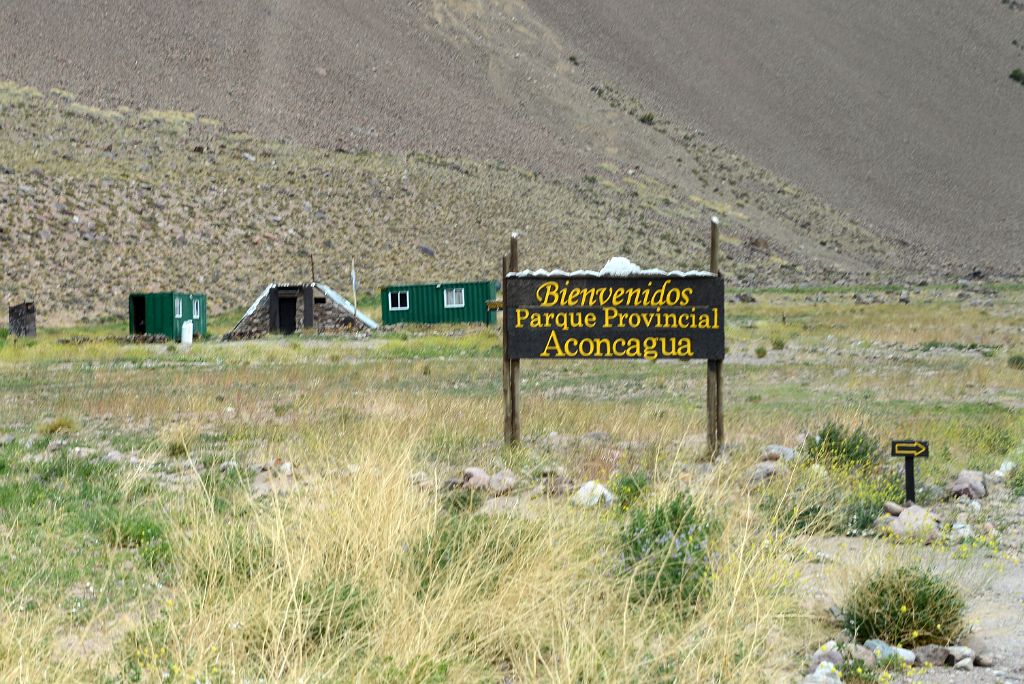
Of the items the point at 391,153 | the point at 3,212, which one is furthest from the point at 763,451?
the point at 391,153

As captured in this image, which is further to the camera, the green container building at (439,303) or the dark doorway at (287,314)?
the green container building at (439,303)

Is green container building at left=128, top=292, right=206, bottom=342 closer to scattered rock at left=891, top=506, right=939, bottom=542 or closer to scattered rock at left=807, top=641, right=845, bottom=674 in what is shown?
scattered rock at left=891, top=506, right=939, bottom=542

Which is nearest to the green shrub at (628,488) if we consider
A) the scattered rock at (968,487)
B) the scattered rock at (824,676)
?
the scattered rock at (824,676)

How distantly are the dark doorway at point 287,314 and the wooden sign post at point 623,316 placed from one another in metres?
34.6

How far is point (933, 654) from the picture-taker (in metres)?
5.67

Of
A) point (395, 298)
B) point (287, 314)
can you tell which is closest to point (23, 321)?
point (287, 314)

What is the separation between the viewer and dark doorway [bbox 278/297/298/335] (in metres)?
44.6

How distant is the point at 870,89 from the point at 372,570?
360 feet

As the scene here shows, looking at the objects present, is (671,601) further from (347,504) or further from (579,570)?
(347,504)

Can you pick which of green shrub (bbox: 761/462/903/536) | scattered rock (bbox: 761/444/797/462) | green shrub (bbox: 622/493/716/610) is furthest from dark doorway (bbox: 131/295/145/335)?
green shrub (bbox: 622/493/716/610)

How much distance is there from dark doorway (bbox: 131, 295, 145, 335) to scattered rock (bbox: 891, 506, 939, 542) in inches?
1429

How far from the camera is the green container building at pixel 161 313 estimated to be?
130 feet

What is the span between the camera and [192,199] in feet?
194

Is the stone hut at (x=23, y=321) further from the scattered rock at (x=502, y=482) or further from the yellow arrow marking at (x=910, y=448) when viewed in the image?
the yellow arrow marking at (x=910, y=448)
